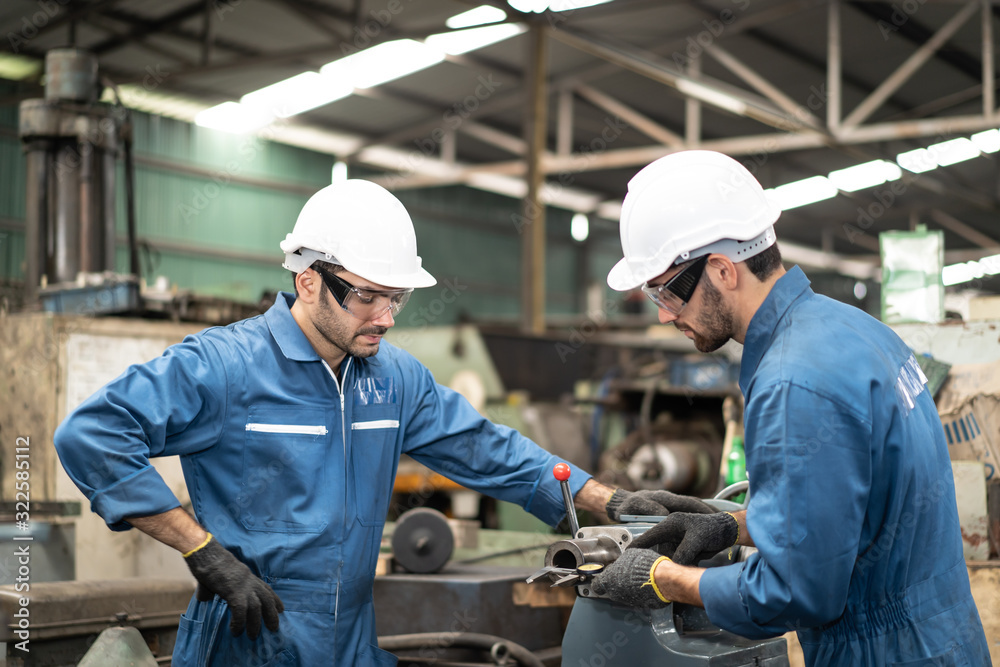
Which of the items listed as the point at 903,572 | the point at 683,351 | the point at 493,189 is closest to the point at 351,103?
the point at 493,189

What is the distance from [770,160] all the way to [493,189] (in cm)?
407

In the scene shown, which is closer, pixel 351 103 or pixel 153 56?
pixel 153 56

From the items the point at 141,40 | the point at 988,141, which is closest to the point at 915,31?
the point at 988,141

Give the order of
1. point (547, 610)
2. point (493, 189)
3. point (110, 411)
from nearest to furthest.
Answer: point (110, 411), point (547, 610), point (493, 189)

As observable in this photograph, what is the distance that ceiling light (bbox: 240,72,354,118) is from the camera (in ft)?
33.1

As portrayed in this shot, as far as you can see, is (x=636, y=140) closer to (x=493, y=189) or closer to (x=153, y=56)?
(x=493, y=189)

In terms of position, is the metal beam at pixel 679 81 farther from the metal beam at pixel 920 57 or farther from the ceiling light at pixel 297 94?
the ceiling light at pixel 297 94

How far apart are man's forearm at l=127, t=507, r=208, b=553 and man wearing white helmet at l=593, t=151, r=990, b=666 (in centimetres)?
73

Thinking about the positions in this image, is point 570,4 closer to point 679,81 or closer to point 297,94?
point 679,81

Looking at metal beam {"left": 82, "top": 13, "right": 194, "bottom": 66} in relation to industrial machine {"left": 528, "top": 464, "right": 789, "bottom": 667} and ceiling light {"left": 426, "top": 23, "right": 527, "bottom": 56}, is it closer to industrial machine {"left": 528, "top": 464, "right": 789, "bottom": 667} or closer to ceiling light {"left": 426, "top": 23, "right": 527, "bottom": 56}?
ceiling light {"left": 426, "top": 23, "right": 527, "bottom": 56}

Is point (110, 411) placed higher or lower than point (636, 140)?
lower

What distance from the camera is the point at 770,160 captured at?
12.5m

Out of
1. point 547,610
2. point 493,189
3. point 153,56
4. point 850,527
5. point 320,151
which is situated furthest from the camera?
point 493,189

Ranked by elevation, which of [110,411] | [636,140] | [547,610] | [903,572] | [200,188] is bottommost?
[547,610]
